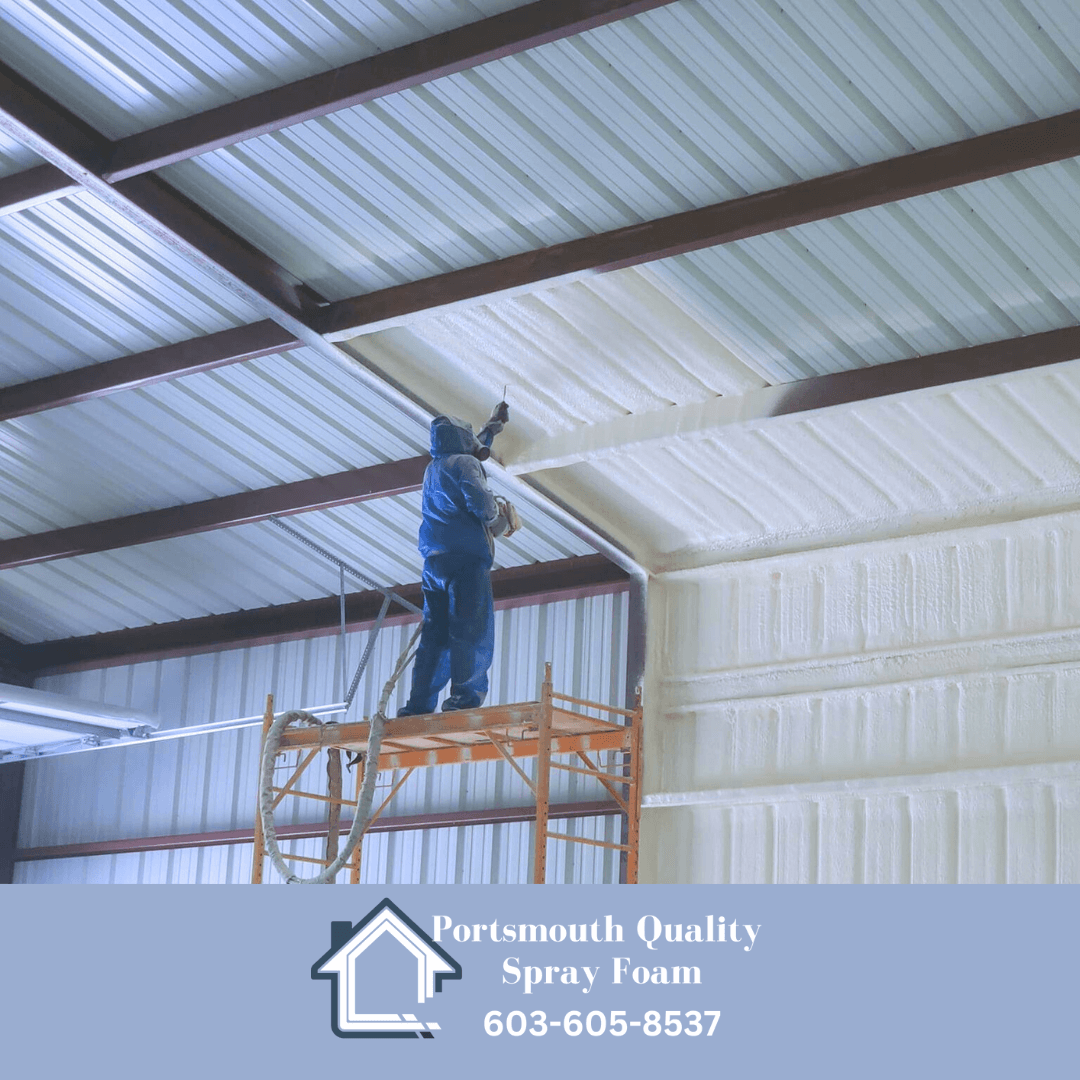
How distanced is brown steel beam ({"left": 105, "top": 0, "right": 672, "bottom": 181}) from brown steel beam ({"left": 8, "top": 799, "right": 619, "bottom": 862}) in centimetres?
861

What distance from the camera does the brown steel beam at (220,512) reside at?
728 inches

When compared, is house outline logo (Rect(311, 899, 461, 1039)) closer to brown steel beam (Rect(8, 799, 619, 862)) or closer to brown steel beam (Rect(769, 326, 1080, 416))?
brown steel beam (Rect(769, 326, 1080, 416))

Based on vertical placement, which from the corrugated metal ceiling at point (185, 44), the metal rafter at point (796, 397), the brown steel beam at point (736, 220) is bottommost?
the metal rafter at point (796, 397)

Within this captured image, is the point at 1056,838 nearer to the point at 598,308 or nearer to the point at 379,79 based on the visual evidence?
the point at 598,308

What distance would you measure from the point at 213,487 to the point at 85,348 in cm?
281

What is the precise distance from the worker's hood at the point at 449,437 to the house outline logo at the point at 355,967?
4.97 metres

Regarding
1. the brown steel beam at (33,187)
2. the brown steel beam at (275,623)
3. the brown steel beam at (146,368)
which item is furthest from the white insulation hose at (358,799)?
the brown steel beam at (33,187)

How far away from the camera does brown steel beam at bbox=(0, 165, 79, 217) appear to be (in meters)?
14.2

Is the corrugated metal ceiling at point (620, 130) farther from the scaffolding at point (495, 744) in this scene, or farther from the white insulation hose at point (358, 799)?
the scaffolding at point (495, 744)

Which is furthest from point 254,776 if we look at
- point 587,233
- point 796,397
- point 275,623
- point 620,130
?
point 620,130

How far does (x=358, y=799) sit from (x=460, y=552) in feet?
7.81

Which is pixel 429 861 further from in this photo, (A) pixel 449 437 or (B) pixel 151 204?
(B) pixel 151 204

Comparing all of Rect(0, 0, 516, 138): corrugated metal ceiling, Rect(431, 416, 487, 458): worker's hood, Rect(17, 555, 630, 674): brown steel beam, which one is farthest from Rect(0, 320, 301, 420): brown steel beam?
Rect(17, 555, 630, 674): brown steel beam

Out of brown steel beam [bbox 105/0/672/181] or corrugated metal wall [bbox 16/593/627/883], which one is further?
corrugated metal wall [bbox 16/593/627/883]
